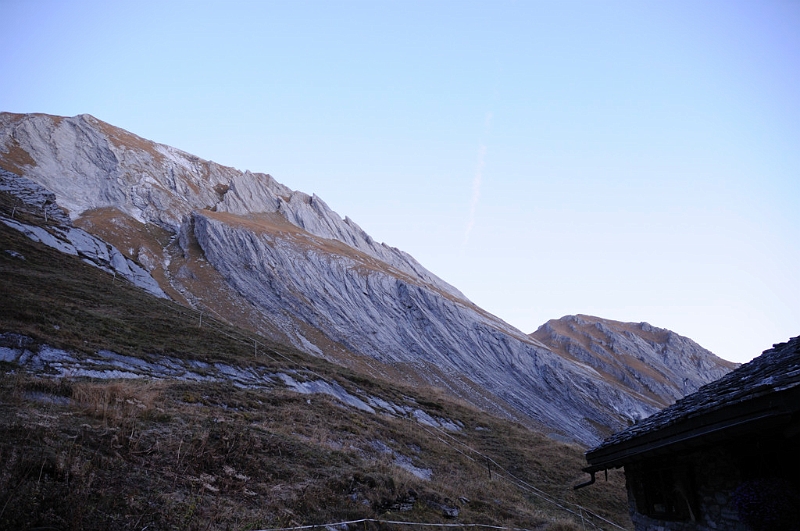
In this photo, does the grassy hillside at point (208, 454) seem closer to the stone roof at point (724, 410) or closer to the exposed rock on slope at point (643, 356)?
the stone roof at point (724, 410)

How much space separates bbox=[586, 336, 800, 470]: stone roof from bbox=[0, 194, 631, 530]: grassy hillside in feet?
16.3

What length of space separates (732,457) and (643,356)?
97687 millimetres

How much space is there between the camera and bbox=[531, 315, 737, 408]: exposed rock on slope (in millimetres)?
80938

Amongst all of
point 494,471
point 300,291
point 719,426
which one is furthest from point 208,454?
point 300,291

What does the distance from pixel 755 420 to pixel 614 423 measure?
55.2 m

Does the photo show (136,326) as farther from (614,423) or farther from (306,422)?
(614,423)

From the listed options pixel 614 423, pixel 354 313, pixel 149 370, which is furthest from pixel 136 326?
pixel 614 423

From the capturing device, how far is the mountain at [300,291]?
5097 centimetres

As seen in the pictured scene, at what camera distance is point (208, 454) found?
33.7ft

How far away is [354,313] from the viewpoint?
198 feet

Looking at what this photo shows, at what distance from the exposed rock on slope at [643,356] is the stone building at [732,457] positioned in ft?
235

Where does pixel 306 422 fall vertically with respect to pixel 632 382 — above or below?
below

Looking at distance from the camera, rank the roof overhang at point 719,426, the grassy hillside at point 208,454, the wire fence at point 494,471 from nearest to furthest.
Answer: the roof overhang at point 719,426
the grassy hillside at point 208,454
the wire fence at point 494,471

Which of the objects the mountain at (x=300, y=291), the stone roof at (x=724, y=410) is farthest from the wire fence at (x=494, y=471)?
the mountain at (x=300, y=291)
